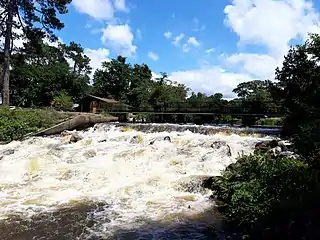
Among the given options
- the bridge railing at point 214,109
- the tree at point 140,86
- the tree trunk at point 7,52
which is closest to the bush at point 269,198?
the bridge railing at point 214,109

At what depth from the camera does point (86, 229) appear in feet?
24.1

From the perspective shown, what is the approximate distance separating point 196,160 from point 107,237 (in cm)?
654

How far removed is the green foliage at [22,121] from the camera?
1955cm

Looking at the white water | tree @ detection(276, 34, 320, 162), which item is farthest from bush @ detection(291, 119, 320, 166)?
tree @ detection(276, 34, 320, 162)

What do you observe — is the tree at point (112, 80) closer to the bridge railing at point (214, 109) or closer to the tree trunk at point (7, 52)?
the bridge railing at point (214, 109)

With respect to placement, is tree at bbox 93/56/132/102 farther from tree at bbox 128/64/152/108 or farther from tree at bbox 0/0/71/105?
tree at bbox 0/0/71/105

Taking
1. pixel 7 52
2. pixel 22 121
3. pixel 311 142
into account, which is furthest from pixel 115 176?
pixel 7 52

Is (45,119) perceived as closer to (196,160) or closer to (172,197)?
(196,160)

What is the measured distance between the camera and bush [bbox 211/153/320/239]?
5.46 metres

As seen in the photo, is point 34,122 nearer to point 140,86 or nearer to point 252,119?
point 252,119

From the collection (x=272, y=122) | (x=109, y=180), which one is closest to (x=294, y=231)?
(x=109, y=180)

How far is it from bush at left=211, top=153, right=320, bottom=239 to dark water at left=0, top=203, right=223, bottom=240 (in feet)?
2.32

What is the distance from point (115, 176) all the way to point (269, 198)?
613 cm

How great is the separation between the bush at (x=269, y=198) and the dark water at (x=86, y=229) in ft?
2.32
